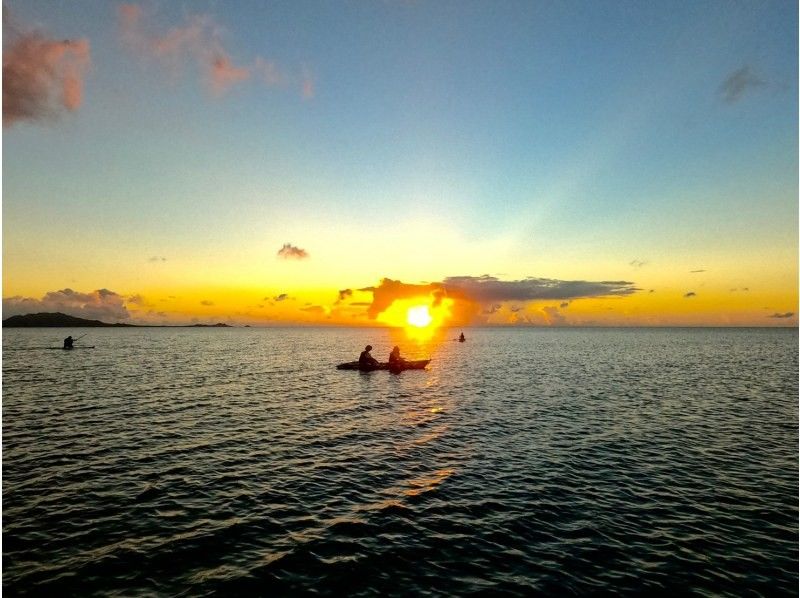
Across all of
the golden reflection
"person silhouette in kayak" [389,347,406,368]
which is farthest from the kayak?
the golden reflection

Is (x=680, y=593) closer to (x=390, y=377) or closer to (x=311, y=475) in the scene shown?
(x=311, y=475)

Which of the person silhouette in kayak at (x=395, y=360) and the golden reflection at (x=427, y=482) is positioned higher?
the person silhouette in kayak at (x=395, y=360)

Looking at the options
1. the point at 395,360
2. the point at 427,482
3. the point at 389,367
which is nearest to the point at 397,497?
the point at 427,482

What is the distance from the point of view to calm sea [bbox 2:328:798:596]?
645 inches

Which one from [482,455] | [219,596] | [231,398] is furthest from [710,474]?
[231,398]

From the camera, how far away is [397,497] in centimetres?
2300

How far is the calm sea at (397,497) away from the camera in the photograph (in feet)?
53.7

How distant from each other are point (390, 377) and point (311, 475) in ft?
139

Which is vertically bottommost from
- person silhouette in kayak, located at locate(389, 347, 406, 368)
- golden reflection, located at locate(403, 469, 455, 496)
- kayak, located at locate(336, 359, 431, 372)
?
golden reflection, located at locate(403, 469, 455, 496)

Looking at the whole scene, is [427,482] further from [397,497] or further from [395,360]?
[395,360]

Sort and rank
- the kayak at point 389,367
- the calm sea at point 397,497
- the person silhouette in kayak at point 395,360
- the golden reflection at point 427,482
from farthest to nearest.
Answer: the person silhouette in kayak at point 395,360 → the kayak at point 389,367 → the golden reflection at point 427,482 → the calm sea at point 397,497

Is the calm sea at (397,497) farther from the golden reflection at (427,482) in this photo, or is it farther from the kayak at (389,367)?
the kayak at (389,367)

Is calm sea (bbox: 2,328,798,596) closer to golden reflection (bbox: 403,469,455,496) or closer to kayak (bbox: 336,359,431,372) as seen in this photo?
golden reflection (bbox: 403,469,455,496)

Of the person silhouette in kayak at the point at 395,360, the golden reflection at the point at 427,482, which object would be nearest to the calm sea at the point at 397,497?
the golden reflection at the point at 427,482
